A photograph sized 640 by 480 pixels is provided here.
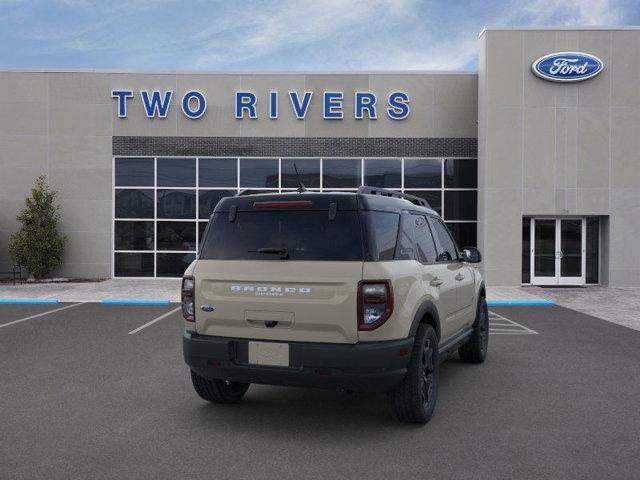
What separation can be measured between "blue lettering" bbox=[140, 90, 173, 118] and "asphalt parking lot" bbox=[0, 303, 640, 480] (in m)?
12.0

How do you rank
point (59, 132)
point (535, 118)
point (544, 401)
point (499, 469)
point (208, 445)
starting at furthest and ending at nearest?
point (59, 132), point (535, 118), point (544, 401), point (208, 445), point (499, 469)

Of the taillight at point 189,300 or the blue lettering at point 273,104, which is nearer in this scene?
the taillight at point 189,300

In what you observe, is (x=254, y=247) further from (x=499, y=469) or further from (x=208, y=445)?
(x=499, y=469)

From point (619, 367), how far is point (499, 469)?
12.9ft

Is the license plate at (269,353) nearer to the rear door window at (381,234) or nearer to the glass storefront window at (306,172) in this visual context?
the rear door window at (381,234)

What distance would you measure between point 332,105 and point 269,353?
49.2 feet

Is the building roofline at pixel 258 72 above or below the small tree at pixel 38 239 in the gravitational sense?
above

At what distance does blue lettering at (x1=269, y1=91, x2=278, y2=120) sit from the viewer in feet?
60.8

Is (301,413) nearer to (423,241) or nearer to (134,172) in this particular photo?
(423,241)

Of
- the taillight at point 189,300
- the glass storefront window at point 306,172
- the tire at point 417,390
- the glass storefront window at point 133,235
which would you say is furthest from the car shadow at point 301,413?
the glass storefront window at point 133,235

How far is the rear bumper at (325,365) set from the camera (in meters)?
4.29

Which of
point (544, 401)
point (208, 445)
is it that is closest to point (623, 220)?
point (544, 401)

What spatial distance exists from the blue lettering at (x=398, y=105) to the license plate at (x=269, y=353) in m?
15.1

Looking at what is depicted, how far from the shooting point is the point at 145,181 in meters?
18.9
